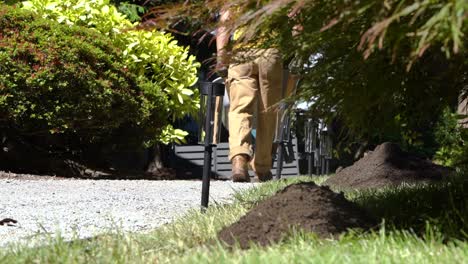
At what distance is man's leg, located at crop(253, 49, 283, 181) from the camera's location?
9578mm

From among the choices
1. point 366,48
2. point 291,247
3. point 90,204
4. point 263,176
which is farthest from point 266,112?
point 291,247

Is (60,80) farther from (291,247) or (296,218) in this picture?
(291,247)

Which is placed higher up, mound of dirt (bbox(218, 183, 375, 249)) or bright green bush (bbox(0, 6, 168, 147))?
bright green bush (bbox(0, 6, 168, 147))

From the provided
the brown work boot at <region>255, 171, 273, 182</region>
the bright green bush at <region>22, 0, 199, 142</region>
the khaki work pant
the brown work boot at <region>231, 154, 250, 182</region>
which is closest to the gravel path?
the brown work boot at <region>231, 154, 250, 182</region>

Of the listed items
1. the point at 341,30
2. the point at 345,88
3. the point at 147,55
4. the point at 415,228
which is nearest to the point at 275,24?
the point at 341,30

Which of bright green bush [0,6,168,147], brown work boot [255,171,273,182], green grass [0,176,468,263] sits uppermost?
bright green bush [0,6,168,147]

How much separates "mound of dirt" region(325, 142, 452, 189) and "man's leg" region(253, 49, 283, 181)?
100cm

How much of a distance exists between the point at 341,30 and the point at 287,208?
96 centimetres

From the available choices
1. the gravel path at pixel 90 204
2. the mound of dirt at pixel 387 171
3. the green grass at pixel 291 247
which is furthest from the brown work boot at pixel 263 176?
the green grass at pixel 291 247

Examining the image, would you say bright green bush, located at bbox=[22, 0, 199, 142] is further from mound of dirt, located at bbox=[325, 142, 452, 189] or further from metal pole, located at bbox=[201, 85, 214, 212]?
metal pole, located at bbox=[201, 85, 214, 212]

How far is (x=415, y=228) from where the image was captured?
4941mm

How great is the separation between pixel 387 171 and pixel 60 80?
12.4ft

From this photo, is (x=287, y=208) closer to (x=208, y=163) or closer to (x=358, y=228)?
(x=358, y=228)

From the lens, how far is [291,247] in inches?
162
